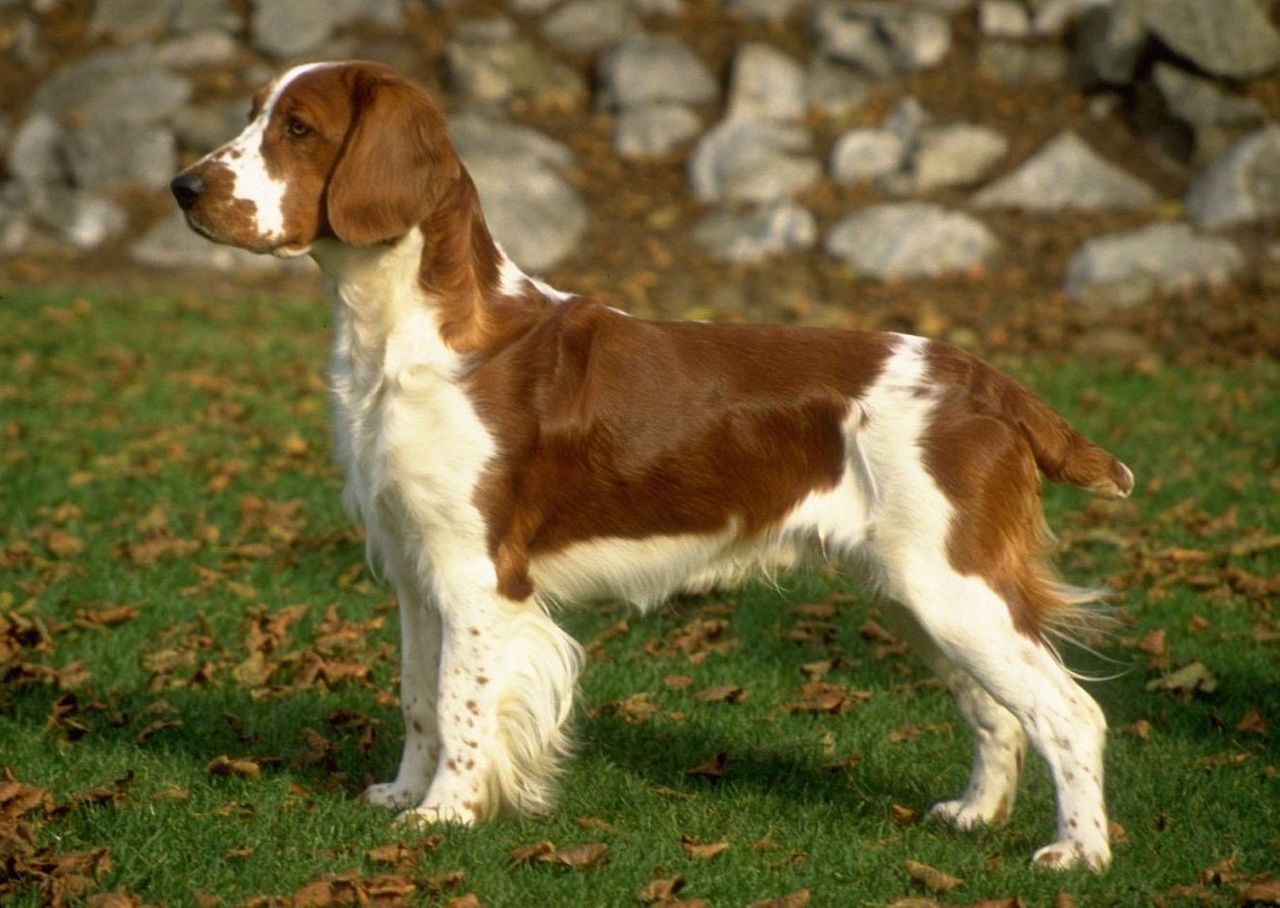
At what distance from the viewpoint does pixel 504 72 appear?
16359 millimetres

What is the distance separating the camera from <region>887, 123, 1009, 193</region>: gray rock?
1421 cm

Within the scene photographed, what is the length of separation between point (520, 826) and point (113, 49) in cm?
1428

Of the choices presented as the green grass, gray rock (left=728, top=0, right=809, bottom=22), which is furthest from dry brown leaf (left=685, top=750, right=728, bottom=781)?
gray rock (left=728, top=0, right=809, bottom=22)

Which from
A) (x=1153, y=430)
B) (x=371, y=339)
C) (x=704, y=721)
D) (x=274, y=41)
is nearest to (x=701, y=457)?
(x=371, y=339)

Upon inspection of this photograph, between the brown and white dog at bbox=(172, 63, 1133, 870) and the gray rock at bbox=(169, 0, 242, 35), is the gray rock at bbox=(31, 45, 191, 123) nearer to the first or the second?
the gray rock at bbox=(169, 0, 242, 35)

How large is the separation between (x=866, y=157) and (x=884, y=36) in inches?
76.4

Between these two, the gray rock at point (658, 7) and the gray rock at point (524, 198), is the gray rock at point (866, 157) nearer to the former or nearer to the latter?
the gray rock at point (524, 198)

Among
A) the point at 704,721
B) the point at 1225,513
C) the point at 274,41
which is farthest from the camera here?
the point at 274,41

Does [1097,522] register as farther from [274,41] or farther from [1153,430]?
[274,41]

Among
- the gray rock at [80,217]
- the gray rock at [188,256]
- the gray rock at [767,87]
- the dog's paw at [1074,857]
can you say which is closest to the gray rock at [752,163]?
the gray rock at [767,87]

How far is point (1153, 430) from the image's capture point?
30.4 feet

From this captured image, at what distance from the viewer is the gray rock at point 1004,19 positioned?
15695mm

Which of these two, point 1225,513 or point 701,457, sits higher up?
point 701,457

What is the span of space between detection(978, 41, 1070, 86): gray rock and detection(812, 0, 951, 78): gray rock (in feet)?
1.61
